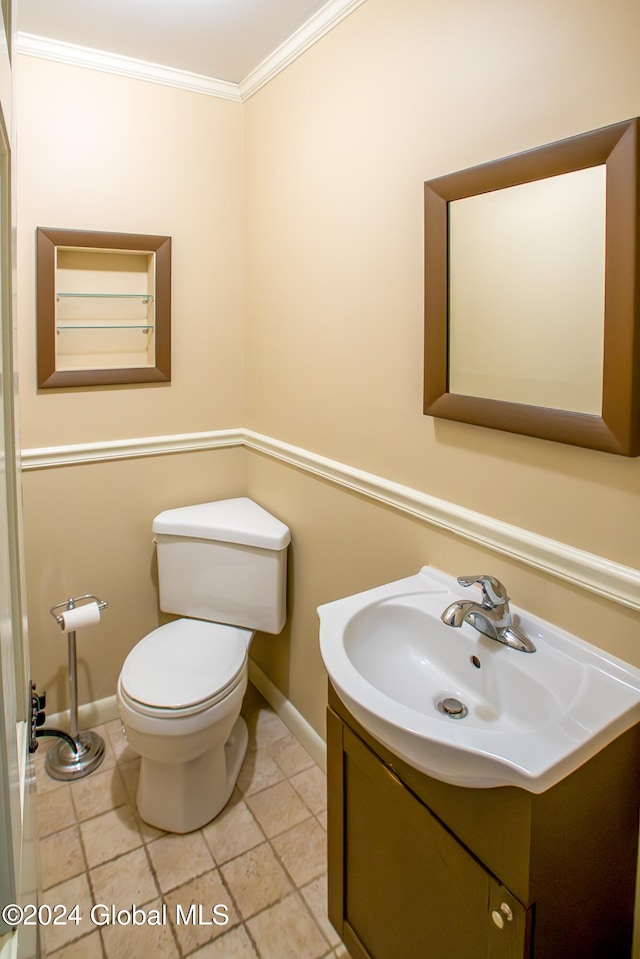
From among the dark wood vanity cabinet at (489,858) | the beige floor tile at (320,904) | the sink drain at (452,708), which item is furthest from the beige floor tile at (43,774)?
the sink drain at (452,708)

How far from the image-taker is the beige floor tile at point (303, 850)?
1709 millimetres

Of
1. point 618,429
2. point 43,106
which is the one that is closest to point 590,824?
point 618,429

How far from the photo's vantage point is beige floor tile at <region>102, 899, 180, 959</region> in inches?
58.6

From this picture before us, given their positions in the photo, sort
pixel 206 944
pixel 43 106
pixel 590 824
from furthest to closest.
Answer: pixel 43 106, pixel 206 944, pixel 590 824

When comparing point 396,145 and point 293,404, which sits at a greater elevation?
point 396,145

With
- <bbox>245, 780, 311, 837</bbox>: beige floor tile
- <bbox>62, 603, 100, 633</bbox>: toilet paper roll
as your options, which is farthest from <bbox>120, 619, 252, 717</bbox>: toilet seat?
<bbox>245, 780, 311, 837</bbox>: beige floor tile

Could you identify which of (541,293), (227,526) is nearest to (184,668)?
(227,526)

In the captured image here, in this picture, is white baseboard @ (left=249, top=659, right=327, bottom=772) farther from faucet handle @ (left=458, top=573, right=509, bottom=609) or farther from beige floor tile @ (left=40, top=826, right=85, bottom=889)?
faucet handle @ (left=458, top=573, right=509, bottom=609)

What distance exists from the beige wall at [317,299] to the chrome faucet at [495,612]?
0.28 feet

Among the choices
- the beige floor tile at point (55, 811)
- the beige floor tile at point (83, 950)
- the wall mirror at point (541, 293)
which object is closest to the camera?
the wall mirror at point (541, 293)

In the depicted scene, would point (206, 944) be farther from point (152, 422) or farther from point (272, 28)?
point (272, 28)

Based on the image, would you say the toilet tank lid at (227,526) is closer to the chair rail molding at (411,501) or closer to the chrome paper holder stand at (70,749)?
the chair rail molding at (411,501)

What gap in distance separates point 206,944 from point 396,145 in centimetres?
212

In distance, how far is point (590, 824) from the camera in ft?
3.25
